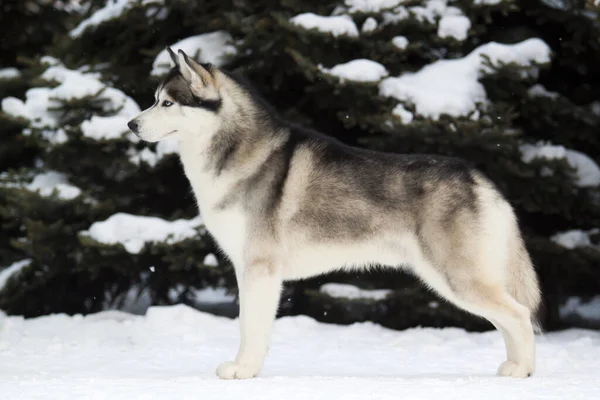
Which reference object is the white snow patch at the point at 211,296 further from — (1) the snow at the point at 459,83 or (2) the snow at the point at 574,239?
(2) the snow at the point at 574,239

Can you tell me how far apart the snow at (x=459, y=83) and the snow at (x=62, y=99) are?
2422mm

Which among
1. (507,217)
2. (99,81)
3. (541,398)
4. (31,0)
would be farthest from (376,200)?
(31,0)

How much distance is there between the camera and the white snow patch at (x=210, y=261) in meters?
6.79

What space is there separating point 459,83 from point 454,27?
0.49 meters

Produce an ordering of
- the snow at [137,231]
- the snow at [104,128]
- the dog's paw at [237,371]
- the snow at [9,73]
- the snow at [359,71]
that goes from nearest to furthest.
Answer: the dog's paw at [237,371] < the snow at [359,71] < the snow at [137,231] < the snow at [104,128] < the snow at [9,73]

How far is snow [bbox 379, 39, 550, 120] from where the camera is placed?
6.49 m

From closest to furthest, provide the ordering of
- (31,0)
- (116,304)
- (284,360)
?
1. (284,360)
2. (116,304)
3. (31,0)

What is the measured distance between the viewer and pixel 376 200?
472cm

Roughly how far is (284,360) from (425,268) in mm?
1547

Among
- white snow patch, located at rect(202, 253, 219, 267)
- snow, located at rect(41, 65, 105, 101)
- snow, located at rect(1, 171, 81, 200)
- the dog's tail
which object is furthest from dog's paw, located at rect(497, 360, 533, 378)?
snow, located at rect(41, 65, 105, 101)

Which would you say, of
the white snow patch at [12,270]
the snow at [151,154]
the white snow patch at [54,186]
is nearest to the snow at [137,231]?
the white snow patch at [54,186]

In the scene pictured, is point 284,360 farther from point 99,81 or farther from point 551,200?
point 99,81

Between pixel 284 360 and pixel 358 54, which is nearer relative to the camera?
pixel 284 360

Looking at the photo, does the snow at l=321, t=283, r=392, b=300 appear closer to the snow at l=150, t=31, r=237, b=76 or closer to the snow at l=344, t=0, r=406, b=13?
the snow at l=150, t=31, r=237, b=76
